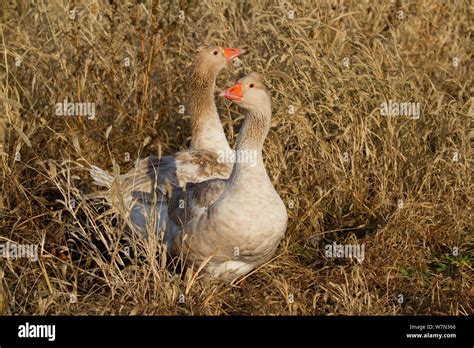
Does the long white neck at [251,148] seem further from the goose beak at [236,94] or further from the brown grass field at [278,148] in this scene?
the brown grass field at [278,148]

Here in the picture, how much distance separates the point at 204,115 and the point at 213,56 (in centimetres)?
46

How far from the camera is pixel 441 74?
7586 mm

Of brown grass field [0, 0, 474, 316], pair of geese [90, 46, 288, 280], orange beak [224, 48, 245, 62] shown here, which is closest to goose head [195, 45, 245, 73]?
orange beak [224, 48, 245, 62]

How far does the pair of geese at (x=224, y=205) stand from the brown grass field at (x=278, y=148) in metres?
0.18

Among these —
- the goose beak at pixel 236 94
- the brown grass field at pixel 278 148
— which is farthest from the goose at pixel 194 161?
the goose beak at pixel 236 94

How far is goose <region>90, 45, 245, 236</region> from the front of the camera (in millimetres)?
6051

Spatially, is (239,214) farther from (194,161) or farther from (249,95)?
(194,161)

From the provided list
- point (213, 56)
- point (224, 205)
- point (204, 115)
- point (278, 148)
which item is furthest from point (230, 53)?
point (224, 205)

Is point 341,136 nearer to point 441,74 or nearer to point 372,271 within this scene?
point 372,271

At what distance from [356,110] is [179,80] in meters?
1.78

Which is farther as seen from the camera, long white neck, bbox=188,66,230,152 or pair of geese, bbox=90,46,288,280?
long white neck, bbox=188,66,230,152

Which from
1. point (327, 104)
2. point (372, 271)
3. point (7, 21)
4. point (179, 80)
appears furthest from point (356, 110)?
point (7, 21)

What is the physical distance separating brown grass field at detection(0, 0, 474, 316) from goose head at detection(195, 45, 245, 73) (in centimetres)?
24

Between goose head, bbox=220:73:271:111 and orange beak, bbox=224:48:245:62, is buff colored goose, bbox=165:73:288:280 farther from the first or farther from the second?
orange beak, bbox=224:48:245:62
